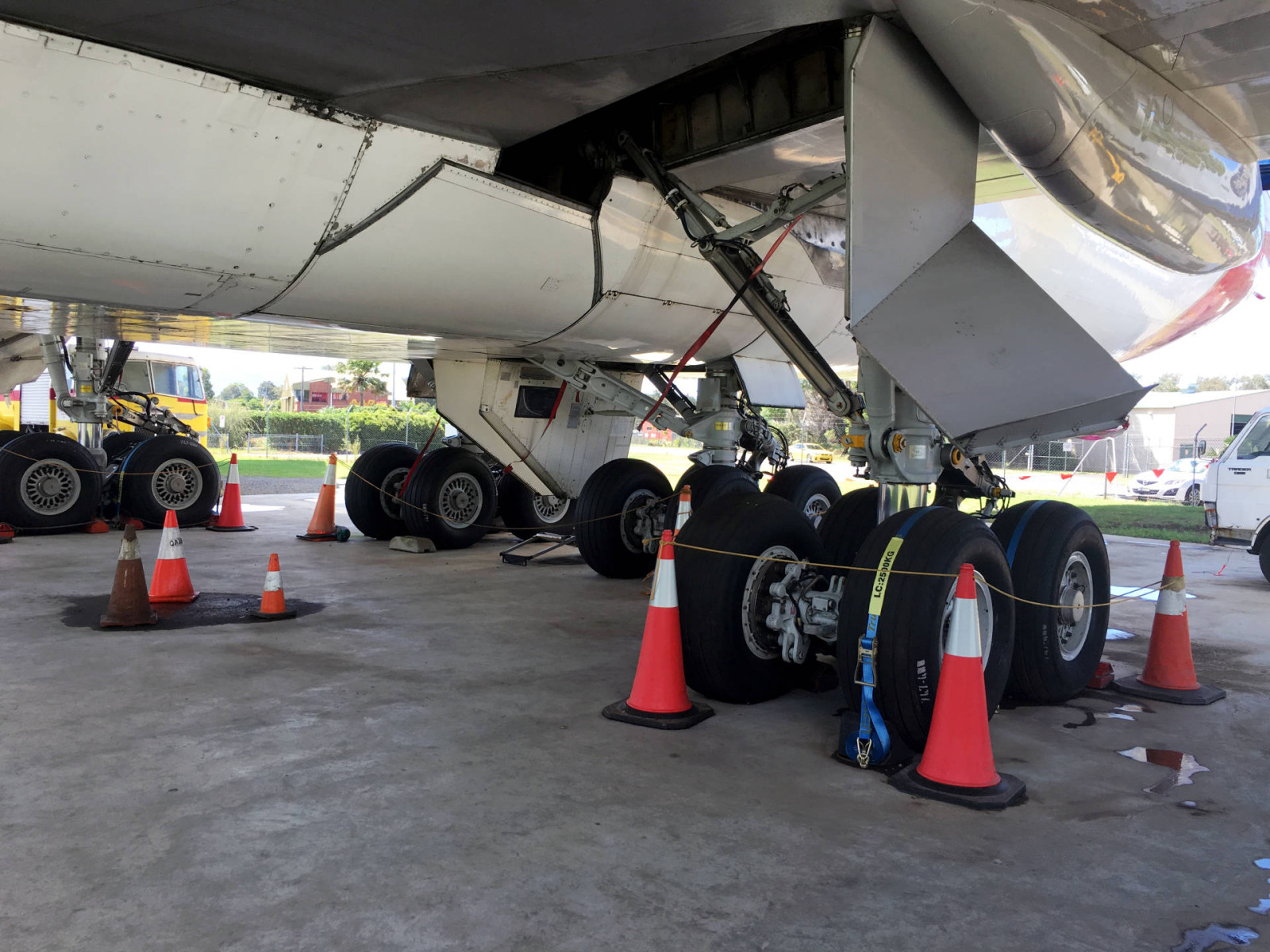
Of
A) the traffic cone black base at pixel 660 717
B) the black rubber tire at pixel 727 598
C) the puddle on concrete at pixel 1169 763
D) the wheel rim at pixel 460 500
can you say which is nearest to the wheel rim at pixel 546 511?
the wheel rim at pixel 460 500

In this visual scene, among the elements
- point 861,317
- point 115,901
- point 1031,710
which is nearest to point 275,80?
point 861,317

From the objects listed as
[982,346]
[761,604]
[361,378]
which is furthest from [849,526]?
[361,378]

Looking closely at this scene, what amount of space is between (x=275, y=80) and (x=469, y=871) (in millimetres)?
2848

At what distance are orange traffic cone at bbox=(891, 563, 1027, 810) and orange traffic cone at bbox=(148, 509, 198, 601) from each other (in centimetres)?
492

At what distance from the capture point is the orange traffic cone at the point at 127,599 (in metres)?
5.63

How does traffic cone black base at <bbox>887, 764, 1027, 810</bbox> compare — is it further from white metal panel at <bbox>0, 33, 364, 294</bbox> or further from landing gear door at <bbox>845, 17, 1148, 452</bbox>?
white metal panel at <bbox>0, 33, 364, 294</bbox>

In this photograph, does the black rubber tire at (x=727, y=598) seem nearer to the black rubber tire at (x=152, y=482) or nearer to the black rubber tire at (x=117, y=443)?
the black rubber tire at (x=152, y=482)

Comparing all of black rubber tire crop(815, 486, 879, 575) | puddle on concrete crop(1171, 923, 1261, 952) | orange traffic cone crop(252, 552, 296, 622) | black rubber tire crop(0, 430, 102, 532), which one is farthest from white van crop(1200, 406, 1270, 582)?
black rubber tire crop(0, 430, 102, 532)

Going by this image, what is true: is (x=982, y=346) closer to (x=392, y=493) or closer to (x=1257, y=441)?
(x=392, y=493)

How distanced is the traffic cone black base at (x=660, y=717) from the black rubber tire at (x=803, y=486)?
15.1 feet

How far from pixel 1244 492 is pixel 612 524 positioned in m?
6.40

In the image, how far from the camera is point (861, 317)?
153 inches

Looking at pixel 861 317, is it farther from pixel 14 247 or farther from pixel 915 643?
pixel 14 247

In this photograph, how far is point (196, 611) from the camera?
20.3 ft
